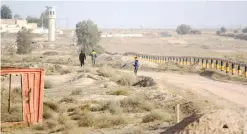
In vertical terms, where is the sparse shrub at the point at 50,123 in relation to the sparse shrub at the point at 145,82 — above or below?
above

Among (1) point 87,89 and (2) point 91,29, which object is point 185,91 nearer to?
(1) point 87,89

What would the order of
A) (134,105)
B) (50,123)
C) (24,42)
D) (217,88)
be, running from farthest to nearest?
1. (24,42)
2. (217,88)
3. (134,105)
4. (50,123)

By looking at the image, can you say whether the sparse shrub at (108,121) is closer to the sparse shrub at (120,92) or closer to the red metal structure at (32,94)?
the red metal structure at (32,94)

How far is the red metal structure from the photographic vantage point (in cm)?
1709

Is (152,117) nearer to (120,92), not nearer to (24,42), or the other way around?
(120,92)

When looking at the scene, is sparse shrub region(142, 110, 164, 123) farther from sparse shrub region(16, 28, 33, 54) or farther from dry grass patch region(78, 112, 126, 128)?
sparse shrub region(16, 28, 33, 54)

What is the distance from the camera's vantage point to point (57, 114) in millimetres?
19453

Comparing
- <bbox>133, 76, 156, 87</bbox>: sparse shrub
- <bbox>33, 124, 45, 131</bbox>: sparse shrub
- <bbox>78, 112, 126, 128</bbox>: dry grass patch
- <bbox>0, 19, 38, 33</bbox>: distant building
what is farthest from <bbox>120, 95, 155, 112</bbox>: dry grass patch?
<bbox>0, 19, 38, 33</bbox>: distant building

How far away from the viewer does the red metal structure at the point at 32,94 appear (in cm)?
1709

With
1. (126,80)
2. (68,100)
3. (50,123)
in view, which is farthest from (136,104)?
(126,80)

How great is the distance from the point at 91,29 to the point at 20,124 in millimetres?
62560

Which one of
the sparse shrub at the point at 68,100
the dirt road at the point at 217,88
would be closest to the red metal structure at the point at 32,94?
the sparse shrub at the point at 68,100

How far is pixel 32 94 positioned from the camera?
17.2m

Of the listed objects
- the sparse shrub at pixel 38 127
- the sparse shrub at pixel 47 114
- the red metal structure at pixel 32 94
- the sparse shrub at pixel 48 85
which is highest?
the red metal structure at pixel 32 94
